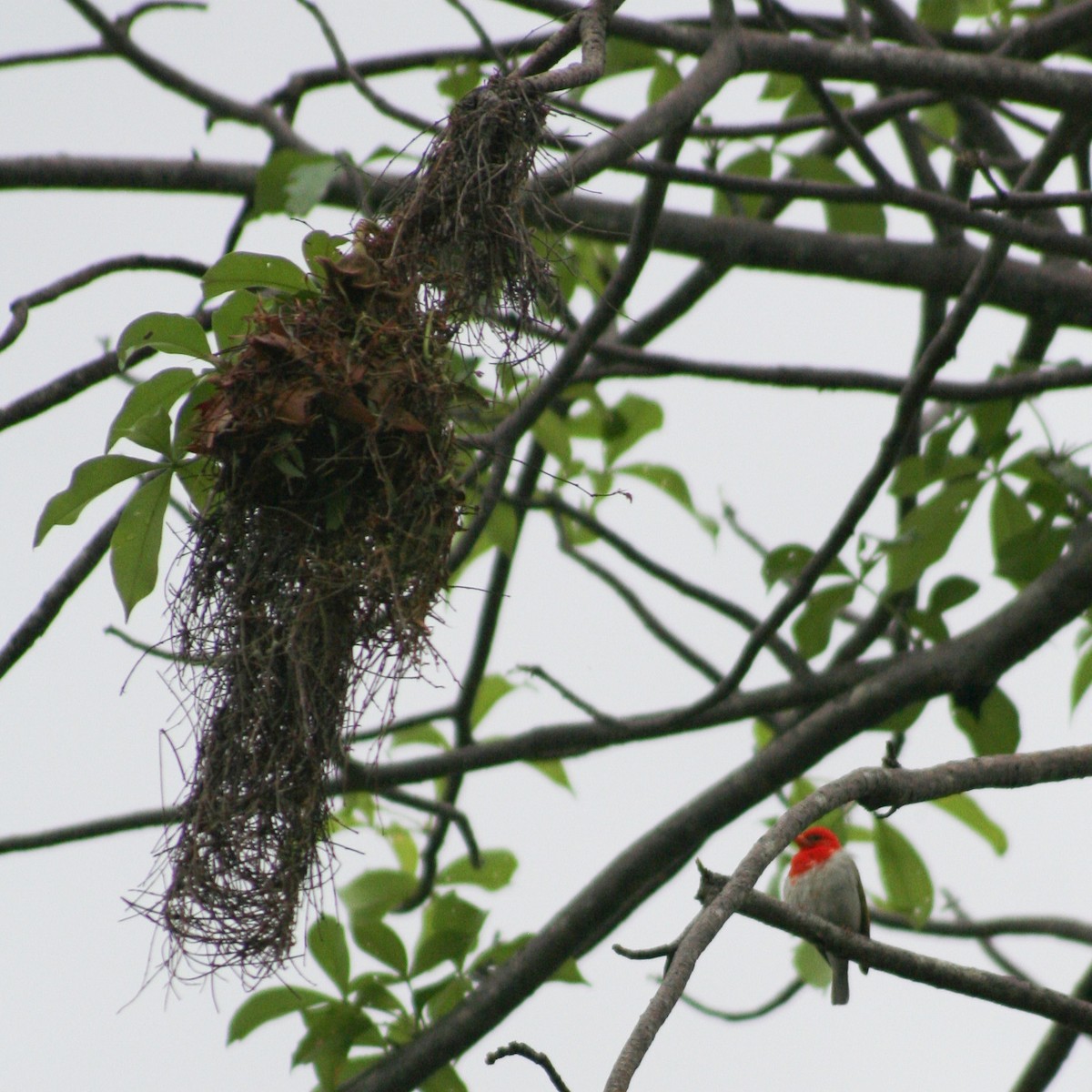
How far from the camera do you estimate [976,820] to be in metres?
4.60

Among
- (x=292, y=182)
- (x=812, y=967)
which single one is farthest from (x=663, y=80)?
(x=812, y=967)

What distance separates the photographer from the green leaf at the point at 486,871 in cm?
441

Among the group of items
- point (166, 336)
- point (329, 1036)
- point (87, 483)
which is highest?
point (166, 336)

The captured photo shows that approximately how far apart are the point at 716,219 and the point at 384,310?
1.72m

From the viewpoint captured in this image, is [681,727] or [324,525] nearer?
[324,525]

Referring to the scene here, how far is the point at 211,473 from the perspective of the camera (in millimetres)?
2387

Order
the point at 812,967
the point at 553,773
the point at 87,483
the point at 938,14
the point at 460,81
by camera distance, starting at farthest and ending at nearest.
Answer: the point at 553,773 → the point at 812,967 → the point at 938,14 → the point at 460,81 → the point at 87,483

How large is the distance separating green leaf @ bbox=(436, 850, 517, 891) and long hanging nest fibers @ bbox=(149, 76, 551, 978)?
195 centimetres

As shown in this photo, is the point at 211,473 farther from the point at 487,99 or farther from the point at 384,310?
the point at 487,99

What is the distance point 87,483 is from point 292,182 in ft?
3.26

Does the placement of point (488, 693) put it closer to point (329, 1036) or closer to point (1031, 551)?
point (329, 1036)

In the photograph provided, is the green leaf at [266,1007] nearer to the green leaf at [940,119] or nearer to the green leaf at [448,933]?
the green leaf at [448,933]

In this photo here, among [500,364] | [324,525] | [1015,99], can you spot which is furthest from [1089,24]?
[324,525]

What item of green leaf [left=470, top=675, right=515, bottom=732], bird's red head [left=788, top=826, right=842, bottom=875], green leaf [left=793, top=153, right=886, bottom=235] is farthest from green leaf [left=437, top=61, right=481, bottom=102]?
bird's red head [left=788, top=826, right=842, bottom=875]
